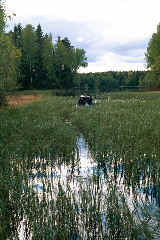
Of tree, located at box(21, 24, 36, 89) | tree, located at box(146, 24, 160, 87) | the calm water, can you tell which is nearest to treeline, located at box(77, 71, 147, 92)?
tree, located at box(21, 24, 36, 89)

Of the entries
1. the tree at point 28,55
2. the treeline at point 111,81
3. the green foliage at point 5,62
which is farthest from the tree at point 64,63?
the green foliage at point 5,62

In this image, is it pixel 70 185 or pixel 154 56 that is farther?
Answer: pixel 154 56

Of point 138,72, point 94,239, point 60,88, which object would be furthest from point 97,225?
point 138,72

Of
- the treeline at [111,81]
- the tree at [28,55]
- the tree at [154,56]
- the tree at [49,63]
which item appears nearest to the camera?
the tree at [154,56]

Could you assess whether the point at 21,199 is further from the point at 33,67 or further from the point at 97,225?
the point at 33,67

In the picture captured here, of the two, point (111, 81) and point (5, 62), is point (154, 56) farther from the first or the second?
point (111, 81)

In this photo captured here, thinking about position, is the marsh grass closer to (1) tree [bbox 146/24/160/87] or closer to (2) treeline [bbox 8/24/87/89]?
(1) tree [bbox 146/24/160/87]

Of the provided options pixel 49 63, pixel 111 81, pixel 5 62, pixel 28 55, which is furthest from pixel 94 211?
pixel 111 81

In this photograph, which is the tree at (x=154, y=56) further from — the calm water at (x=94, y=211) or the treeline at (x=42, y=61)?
the calm water at (x=94, y=211)

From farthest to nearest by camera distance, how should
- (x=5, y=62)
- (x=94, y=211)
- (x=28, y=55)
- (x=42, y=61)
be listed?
(x=42, y=61), (x=28, y=55), (x=5, y=62), (x=94, y=211)

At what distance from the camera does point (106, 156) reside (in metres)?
9.41

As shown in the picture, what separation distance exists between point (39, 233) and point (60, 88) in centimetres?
6521

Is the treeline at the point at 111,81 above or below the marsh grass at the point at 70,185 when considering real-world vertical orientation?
above

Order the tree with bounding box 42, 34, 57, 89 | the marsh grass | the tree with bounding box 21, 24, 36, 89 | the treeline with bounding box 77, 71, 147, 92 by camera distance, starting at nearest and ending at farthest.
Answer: the marsh grass, the tree with bounding box 21, 24, 36, 89, the tree with bounding box 42, 34, 57, 89, the treeline with bounding box 77, 71, 147, 92
